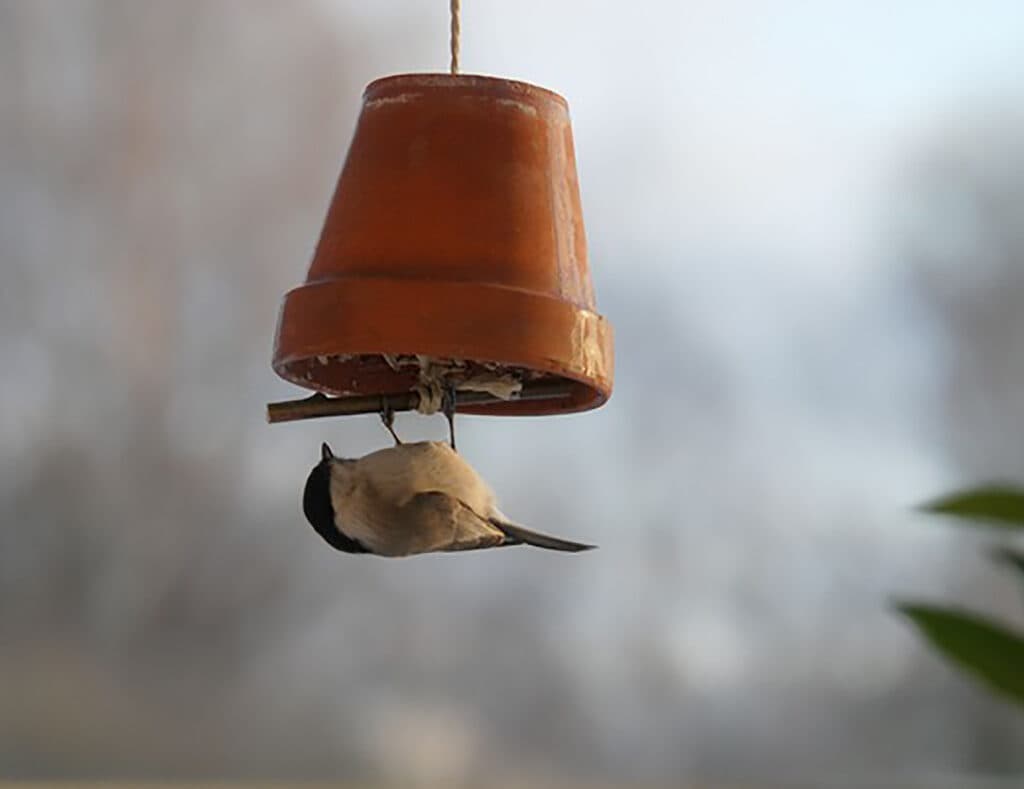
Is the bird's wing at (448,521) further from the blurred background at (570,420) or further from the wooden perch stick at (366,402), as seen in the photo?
the blurred background at (570,420)

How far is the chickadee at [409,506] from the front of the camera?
1.54 meters

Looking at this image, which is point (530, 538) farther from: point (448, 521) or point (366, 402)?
point (366, 402)

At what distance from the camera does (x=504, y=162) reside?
1561mm

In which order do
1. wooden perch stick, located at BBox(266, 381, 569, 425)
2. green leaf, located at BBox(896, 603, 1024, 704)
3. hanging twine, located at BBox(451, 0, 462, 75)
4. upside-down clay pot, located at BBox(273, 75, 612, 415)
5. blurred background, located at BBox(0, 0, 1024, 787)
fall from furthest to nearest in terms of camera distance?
blurred background, located at BBox(0, 0, 1024, 787) < hanging twine, located at BBox(451, 0, 462, 75) < wooden perch stick, located at BBox(266, 381, 569, 425) < upside-down clay pot, located at BBox(273, 75, 612, 415) < green leaf, located at BBox(896, 603, 1024, 704)

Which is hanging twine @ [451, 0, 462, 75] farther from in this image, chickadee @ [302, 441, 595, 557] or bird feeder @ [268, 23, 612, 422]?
chickadee @ [302, 441, 595, 557]

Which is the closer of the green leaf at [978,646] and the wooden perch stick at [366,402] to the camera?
the green leaf at [978,646]

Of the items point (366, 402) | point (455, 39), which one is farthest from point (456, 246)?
point (455, 39)

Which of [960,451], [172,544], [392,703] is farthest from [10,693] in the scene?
[960,451]

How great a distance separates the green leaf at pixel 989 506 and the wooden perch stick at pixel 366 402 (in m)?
1.17

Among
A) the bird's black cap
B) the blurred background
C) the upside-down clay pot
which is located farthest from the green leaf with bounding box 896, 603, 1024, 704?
the blurred background

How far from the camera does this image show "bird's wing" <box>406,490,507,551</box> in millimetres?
1533

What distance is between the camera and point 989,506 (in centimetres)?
47

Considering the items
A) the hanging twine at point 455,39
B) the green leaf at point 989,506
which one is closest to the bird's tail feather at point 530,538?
the hanging twine at point 455,39

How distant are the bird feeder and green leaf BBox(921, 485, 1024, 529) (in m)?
Result: 1.00
